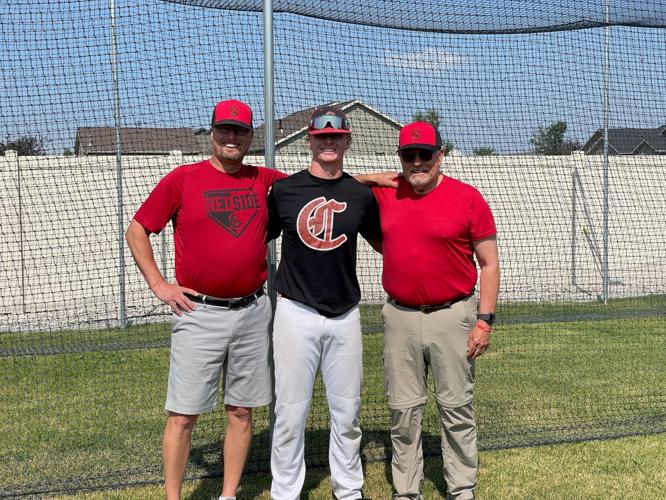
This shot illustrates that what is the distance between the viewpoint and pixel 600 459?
4.33m

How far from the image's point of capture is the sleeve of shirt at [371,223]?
11.1 ft

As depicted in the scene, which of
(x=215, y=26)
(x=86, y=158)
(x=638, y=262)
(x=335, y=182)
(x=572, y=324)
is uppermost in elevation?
(x=215, y=26)

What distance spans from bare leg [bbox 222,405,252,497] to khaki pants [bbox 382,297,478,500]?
0.78 metres

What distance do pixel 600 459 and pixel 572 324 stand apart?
5703mm

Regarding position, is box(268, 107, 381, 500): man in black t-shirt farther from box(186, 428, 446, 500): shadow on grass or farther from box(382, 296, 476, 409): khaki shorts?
box(186, 428, 446, 500): shadow on grass

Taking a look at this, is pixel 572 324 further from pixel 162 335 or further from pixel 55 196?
pixel 55 196

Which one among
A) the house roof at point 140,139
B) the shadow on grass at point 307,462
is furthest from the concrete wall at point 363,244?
the shadow on grass at point 307,462

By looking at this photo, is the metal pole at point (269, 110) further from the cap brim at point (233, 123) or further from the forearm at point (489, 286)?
the forearm at point (489, 286)

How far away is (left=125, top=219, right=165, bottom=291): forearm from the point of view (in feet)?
10.7

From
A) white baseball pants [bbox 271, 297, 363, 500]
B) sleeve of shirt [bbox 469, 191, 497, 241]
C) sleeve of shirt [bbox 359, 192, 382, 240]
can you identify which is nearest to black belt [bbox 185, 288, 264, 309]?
white baseball pants [bbox 271, 297, 363, 500]

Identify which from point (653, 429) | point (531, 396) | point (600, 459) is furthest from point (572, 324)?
point (600, 459)

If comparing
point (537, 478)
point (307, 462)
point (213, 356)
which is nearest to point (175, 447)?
point (213, 356)

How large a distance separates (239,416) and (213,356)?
0.40 metres

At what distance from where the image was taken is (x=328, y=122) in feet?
10.5
